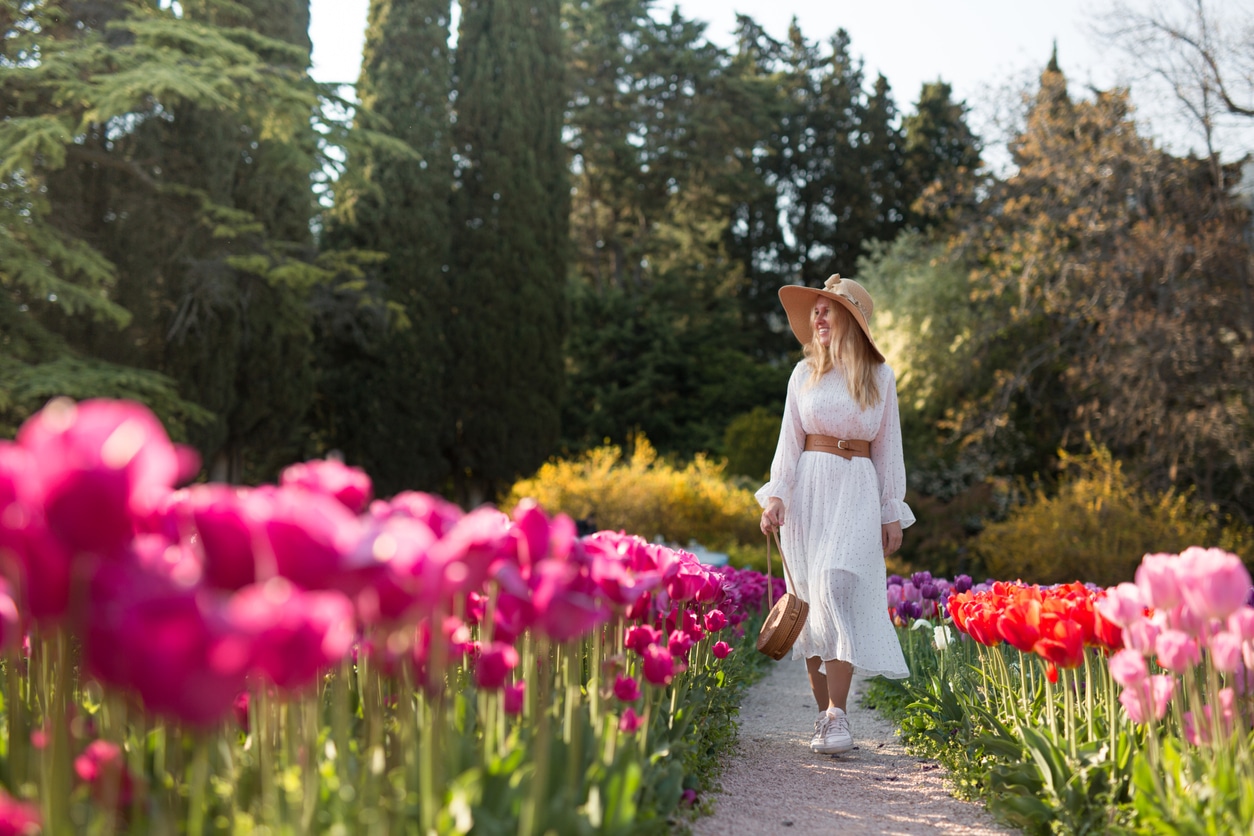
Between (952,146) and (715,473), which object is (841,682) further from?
(952,146)

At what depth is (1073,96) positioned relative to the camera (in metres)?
12.8

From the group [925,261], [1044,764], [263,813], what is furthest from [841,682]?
[925,261]

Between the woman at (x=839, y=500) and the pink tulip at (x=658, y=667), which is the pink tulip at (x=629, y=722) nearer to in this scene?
the pink tulip at (x=658, y=667)

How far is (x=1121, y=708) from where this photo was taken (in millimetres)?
2893

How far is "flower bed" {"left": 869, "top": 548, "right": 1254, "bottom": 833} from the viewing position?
203 cm

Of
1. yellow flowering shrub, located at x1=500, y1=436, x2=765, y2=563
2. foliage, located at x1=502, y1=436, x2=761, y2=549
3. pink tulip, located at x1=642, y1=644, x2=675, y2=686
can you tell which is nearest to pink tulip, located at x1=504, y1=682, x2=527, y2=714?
pink tulip, located at x1=642, y1=644, x2=675, y2=686

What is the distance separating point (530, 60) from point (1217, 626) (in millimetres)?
17749

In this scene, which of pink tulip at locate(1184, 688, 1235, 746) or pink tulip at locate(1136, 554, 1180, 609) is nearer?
pink tulip at locate(1136, 554, 1180, 609)

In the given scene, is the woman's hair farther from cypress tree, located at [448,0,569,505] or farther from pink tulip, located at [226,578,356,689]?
cypress tree, located at [448,0,569,505]

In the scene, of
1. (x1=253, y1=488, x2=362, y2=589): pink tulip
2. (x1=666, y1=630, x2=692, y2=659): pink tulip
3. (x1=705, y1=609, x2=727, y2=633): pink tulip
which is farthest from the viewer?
(x1=705, y1=609, x2=727, y2=633): pink tulip

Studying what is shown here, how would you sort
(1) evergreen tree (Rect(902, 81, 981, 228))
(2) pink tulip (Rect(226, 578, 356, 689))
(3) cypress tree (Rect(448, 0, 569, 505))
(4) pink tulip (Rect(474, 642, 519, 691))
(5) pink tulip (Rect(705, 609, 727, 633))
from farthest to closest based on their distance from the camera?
(1) evergreen tree (Rect(902, 81, 981, 228))
(3) cypress tree (Rect(448, 0, 569, 505))
(5) pink tulip (Rect(705, 609, 727, 633))
(4) pink tulip (Rect(474, 642, 519, 691))
(2) pink tulip (Rect(226, 578, 356, 689))

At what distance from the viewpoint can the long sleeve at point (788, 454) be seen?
409 cm

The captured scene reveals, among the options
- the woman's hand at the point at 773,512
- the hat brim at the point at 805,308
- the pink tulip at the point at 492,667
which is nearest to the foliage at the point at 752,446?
the hat brim at the point at 805,308

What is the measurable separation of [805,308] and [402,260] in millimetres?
13662
